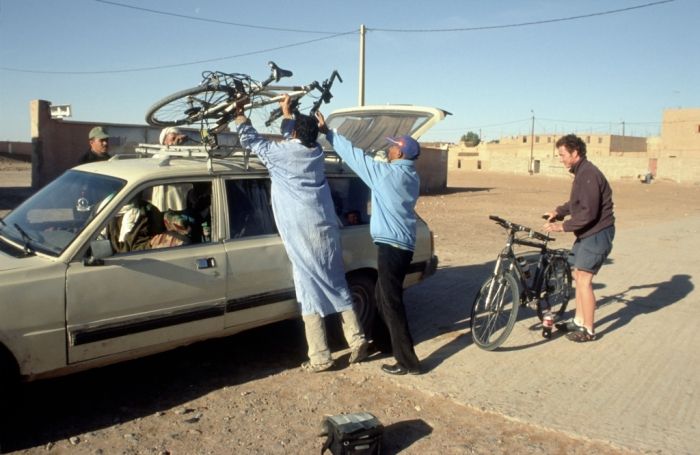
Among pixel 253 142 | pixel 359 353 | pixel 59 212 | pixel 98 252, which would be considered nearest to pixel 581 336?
pixel 359 353

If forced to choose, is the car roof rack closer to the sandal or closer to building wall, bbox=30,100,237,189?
the sandal

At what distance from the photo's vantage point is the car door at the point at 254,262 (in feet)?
15.1

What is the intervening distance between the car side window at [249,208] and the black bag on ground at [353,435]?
168 cm

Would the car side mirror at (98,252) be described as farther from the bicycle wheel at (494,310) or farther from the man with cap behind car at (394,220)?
the bicycle wheel at (494,310)

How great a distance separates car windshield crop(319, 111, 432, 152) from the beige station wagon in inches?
34.2

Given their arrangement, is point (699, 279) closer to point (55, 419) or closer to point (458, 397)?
point (458, 397)

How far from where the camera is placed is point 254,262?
4.68 m

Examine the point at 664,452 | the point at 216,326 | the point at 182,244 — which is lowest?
the point at 664,452

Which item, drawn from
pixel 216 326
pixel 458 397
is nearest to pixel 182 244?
pixel 216 326

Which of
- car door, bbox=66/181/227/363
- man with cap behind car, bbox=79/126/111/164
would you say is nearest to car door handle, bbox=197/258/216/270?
car door, bbox=66/181/227/363

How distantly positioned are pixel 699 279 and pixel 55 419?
8.92m

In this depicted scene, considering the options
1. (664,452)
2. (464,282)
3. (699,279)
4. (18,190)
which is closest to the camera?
(664,452)

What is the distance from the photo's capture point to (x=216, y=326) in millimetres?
4523

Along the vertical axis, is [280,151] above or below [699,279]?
above
